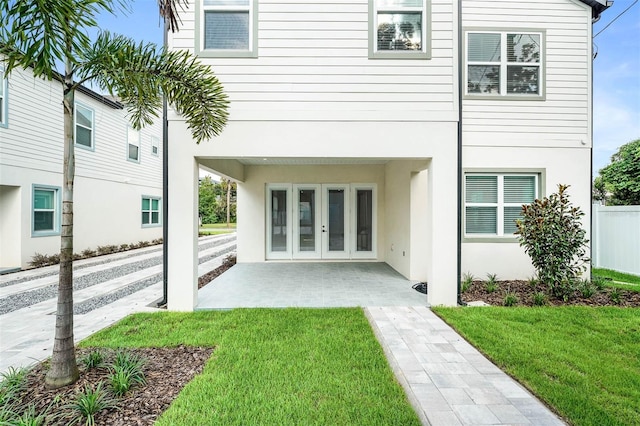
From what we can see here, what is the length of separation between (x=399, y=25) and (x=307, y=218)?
236 inches

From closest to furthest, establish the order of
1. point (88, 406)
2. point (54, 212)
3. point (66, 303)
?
1. point (88, 406)
2. point (66, 303)
3. point (54, 212)

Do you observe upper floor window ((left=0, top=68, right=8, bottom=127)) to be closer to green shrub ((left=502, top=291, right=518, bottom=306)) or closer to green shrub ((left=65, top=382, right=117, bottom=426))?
green shrub ((left=65, top=382, right=117, bottom=426))

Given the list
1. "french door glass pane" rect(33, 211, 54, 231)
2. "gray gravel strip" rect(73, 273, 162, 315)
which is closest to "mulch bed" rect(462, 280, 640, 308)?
"gray gravel strip" rect(73, 273, 162, 315)

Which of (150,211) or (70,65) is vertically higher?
(70,65)

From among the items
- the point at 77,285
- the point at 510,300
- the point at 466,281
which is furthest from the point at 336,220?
the point at 77,285

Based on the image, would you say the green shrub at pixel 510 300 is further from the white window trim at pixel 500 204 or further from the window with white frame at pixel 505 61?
the window with white frame at pixel 505 61

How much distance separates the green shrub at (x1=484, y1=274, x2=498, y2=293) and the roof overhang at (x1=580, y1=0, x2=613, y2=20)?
659cm

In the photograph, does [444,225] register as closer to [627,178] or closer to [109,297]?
[109,297]

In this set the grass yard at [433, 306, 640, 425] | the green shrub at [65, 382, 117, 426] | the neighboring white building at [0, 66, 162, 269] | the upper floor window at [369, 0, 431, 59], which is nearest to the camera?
the green shrub at [65, 382, 117, 426]

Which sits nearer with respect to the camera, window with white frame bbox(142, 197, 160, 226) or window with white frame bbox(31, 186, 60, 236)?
window with white frame bbox(31, 186, 60, 236)

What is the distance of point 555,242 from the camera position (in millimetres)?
5449

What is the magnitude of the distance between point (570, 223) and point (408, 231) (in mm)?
3069

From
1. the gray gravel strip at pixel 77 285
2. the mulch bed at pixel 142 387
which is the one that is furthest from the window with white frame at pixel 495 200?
the gray gravel strip at pixel 77 285

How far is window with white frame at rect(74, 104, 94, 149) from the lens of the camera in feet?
35.1
